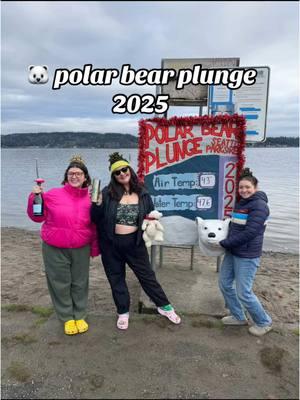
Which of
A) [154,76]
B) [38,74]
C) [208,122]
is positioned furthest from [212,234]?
[38,74]

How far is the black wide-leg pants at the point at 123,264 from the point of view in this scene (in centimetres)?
365

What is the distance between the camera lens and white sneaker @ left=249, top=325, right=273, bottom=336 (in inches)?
143

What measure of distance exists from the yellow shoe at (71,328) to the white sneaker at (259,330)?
1.98m

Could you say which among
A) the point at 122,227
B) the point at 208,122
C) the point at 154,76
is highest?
the point at 154,76

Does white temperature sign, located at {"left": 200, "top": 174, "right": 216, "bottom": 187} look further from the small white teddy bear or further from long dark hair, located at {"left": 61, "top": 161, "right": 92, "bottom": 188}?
long dark hair, located at {"left": 61, "top": 161, "right": 92, "bottom": 188}

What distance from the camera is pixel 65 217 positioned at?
3.47m

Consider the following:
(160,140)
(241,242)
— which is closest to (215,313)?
(241,242)

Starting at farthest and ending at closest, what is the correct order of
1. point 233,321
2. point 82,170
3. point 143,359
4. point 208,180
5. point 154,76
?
point 154,76
point 208,180
point 233,321
point 82,170
point 143,359

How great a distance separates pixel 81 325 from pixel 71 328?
0.12 metres

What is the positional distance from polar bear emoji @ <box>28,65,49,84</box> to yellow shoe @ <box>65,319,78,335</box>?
4190 millimetres

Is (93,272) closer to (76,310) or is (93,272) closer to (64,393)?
(76,310)

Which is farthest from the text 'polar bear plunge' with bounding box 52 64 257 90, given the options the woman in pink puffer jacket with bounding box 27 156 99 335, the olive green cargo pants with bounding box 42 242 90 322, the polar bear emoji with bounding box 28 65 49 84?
the olive green cargo pants with bounding box 42 242 90 322

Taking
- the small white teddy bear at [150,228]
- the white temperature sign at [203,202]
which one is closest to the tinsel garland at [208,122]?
the white temperature sign at [203,202]

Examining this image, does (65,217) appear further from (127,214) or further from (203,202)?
(203,202)
